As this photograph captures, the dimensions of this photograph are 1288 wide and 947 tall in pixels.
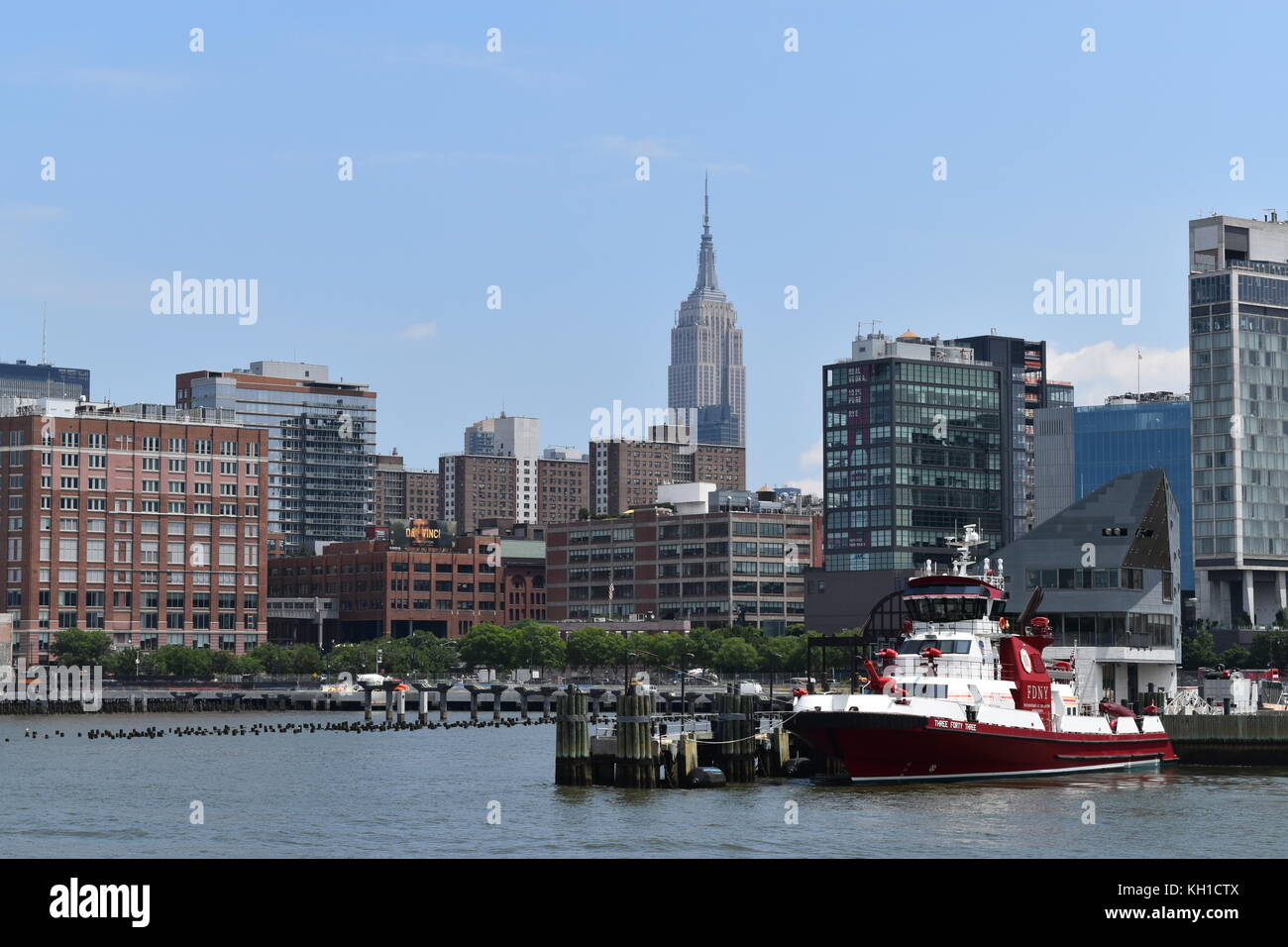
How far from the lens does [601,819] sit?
72062mm

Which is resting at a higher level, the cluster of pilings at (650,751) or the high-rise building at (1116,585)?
the high-rise building at (1116,585)

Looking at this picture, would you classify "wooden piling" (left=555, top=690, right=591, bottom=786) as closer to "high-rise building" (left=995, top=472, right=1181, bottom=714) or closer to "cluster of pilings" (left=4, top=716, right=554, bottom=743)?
"high-rise building" (left=995, top=472, right=1181, bottom=714)

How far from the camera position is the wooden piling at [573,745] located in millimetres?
86062

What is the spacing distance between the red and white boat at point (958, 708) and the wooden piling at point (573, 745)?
9.67 meters

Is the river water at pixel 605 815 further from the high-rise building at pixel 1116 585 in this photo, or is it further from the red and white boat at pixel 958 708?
the high-rise building at pixel 1116 585

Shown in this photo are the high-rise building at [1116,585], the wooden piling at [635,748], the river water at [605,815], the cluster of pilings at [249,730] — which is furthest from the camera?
the cluster of pilings at [249,730]

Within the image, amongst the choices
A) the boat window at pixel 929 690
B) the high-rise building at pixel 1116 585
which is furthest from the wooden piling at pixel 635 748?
the high-rise building at pixel 1116 585
